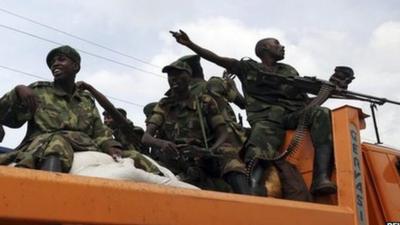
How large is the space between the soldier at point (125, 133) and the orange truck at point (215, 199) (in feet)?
1.75

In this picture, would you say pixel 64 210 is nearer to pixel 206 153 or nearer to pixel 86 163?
pixel 86 163

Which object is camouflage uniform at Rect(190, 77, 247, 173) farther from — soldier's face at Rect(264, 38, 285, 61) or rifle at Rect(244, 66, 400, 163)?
soldier's face at Rect(264, 38, 285, 61)

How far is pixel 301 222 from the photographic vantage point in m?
1.95

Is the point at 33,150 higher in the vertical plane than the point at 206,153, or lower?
lower

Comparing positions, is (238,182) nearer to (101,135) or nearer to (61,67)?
(101,135)

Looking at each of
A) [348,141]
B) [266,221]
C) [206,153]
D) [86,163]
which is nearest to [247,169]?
[206,153]

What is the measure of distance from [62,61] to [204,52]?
96 centimetres

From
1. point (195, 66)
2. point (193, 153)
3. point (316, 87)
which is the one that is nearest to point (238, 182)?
point (193, 153)

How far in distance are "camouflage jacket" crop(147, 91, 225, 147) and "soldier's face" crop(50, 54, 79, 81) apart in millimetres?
510

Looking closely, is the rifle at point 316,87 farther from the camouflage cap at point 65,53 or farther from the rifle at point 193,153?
the camouflage cap at point 65,53

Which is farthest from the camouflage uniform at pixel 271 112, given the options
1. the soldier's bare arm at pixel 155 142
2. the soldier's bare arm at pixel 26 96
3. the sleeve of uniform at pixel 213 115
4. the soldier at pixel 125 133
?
the soldier's bare arm at pixel 26 96

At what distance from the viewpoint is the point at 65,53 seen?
2.46 meters

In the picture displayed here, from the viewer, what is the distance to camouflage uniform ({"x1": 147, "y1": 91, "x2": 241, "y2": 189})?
2631mm

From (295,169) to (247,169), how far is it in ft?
0.78
